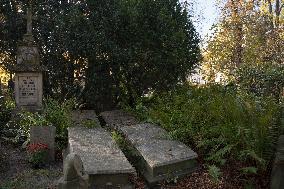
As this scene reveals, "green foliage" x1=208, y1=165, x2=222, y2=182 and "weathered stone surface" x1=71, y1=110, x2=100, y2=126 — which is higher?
"weathered stone surface" x1=71, y1=110, x2=100, y2=126

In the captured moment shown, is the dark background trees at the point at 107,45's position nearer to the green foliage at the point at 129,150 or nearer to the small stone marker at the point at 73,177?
the green foliage at the point at 129,150

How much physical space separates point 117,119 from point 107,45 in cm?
247

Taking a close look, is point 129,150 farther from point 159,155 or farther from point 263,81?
point 263,81

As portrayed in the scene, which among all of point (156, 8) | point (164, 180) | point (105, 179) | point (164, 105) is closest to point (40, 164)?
point (105, 179)

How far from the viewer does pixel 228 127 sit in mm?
7043

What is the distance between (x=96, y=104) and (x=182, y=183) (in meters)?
6.47

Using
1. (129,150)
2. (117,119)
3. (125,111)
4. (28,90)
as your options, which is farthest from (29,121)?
(129,150)

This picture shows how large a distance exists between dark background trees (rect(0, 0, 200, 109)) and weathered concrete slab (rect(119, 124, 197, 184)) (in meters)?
4.27

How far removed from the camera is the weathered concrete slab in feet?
Result: 21.3

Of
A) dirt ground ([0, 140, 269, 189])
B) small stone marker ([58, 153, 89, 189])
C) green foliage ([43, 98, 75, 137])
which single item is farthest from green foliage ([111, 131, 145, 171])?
small stone marker ([58, 153, 89, 189])

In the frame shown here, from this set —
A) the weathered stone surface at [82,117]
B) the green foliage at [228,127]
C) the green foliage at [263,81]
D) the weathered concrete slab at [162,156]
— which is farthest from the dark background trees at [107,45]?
the weathered concrete slab at [162,156]

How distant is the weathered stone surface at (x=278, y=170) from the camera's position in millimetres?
5898

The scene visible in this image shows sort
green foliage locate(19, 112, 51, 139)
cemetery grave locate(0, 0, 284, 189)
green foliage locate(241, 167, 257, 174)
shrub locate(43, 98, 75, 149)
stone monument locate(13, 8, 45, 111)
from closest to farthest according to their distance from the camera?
green foliage locate(241, 167, 257, 174)
cemetery grave locate(0, 0, 284, 189)
green foliage locate(19, 112, 51, 139)
shrub locate(43, 98, 75, 149)
stone monument locate(13, 8, 45, 111)

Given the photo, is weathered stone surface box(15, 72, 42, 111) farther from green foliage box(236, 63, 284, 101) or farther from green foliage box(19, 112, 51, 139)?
green foliage box(236, 63, 284, 101)
